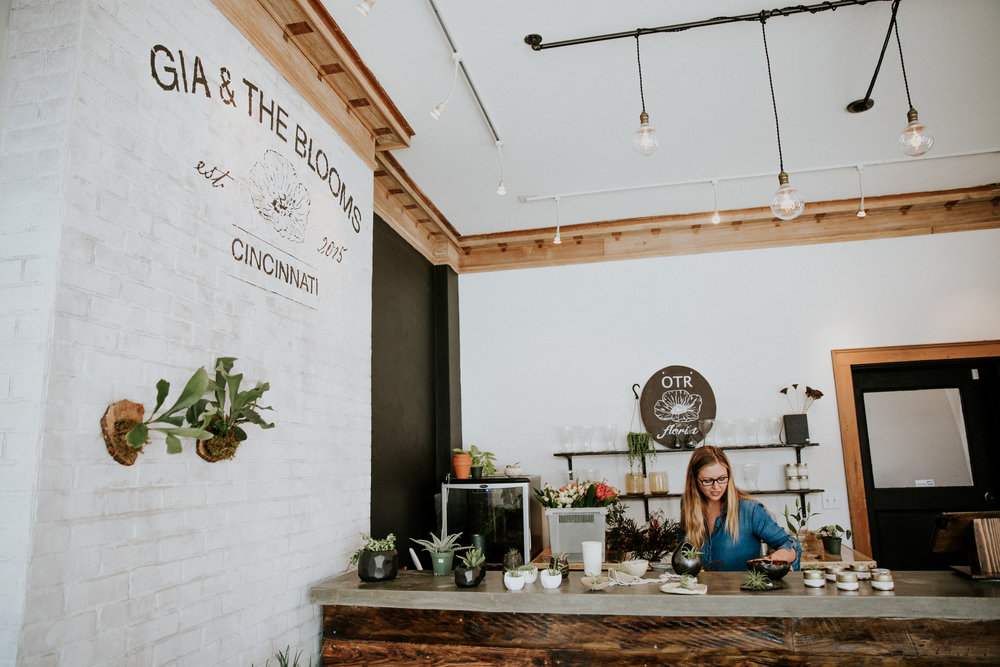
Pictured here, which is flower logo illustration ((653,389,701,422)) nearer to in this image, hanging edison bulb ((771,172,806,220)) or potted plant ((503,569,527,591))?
hanging edison bulb ((771,172,806,220))

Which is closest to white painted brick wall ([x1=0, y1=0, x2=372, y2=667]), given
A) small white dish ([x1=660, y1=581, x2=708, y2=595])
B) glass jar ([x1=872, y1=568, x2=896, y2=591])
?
small white dish ([x1=660, y1=581, x2=708, y2=595])

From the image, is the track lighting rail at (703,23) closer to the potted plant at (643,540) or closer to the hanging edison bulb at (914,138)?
the hanging edison bulb at (914,138)

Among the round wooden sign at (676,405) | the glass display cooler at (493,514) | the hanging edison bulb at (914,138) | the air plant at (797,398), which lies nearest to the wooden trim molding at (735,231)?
the round wooden sign at (676,405)

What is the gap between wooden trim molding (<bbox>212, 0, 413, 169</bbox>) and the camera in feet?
9.12

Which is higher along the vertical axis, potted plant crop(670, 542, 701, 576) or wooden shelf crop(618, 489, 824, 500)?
wooden shelf crop(618, 489, 824, 500)

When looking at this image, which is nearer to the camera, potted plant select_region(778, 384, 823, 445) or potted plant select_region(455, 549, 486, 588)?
potted plant select_region(455, 549, 486, 588)

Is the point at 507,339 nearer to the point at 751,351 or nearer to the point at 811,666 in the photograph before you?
the point at 751,351

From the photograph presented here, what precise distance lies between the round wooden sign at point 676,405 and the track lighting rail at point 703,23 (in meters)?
3.02

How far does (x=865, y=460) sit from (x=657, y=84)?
3513mm

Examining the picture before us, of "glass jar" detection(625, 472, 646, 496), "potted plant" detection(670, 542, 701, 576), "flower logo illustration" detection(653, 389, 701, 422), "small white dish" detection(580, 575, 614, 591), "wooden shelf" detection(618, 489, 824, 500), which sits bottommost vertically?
"small white dish" detection(580, 575, 614, 591)

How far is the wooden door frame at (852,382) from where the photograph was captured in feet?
16.4

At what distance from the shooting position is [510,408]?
571 cm

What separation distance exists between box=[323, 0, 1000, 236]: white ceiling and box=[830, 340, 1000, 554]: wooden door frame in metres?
1.23

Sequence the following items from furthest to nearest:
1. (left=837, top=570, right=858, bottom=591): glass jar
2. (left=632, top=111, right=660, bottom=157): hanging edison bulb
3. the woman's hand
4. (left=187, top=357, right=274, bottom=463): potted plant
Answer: the woman's hand < (left=632, top=111, right=660, bottom=157): hanging edison bulb < (left=837, top=570, right=858, bottom=591): glass jar < (left=187, top=357, right=274, bottom=463): potted plant
